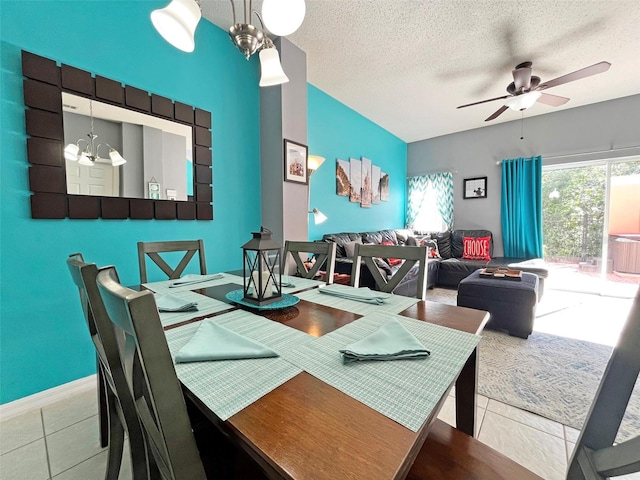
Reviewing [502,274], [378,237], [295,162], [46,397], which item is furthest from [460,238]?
[46,397]

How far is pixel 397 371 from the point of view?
67cm

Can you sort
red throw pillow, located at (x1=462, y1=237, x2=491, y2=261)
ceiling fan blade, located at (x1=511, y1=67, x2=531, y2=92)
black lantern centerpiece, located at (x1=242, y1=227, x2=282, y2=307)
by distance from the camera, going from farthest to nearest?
red throw pillow, located at (x1=462, y1=237, x2=491, y2=261) < ceiling fan blade, located at (x1=511, y1=67, x2=531, y2=92) < black lantern centerpiece, located at (x1=242, y1=227, x2=282, y2=307)

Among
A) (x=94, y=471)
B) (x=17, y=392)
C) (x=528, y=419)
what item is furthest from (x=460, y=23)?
(x=17, y=392)

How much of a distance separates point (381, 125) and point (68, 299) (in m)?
4.75

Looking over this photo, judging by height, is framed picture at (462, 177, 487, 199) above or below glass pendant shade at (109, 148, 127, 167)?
above

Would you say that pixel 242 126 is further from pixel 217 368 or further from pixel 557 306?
pixel 557 306

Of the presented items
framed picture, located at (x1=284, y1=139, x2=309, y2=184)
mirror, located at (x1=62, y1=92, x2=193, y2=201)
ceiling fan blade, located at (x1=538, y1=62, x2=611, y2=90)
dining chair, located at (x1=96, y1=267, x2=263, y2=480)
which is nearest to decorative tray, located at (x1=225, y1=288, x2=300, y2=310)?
dining chair, located at (x1=96, y1=267, x2=263, y2=480)

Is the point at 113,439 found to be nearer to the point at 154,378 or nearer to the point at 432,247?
the point at 154,378

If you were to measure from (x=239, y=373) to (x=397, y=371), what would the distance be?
15.1 inches

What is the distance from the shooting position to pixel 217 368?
0.68 m

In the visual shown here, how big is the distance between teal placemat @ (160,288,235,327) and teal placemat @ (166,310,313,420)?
10cm

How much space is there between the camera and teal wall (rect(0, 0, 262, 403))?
1.50m

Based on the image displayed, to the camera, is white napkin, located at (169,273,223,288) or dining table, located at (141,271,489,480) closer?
dining table, located at (141,271,489,480)

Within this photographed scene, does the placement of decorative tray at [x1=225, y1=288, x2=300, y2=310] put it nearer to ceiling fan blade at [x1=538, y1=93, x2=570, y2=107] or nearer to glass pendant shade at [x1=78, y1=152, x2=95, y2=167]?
glass pendant shade at [x1=78, y1=152, x2=95, y2=167]
